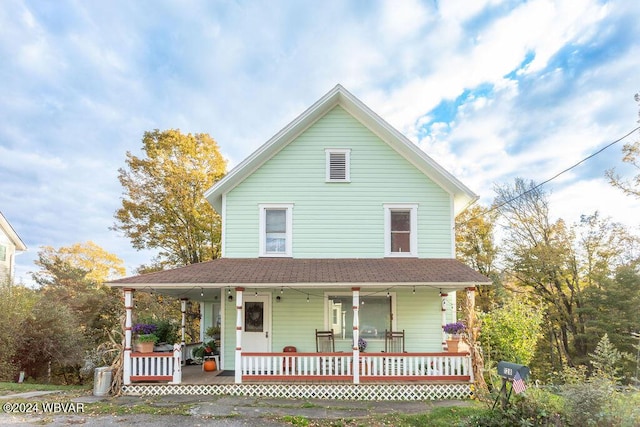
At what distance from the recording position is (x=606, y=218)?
Answer: 23.9 m

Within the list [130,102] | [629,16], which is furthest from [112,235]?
[629,16]

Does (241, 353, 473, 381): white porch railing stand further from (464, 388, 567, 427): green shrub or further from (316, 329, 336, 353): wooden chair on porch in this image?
(464, 388, 567, 427): green shrub

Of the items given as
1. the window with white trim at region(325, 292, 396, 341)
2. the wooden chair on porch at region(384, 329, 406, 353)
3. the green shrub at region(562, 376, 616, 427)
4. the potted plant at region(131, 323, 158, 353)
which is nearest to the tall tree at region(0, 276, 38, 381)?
the potted plant at region(131, 323, 158, 353)

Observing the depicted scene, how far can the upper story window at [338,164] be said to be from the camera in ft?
42.9

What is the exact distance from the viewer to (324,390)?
10.0 meters

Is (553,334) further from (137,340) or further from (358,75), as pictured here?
(137,340)

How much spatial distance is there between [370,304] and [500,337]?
228 inches

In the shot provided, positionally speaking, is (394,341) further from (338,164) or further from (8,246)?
(8,246)

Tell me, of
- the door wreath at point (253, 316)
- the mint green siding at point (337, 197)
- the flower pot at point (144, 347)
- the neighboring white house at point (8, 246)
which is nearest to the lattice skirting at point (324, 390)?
the flower pot at point (144, 347)

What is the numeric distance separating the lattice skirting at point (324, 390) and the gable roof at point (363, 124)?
19.0 ft

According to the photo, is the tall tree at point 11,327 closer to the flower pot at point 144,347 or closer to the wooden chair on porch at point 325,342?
the flower pot at point 144,347

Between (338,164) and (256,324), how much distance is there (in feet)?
19.1

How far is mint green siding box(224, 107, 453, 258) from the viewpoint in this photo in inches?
503

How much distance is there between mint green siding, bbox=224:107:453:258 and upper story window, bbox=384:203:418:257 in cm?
17
